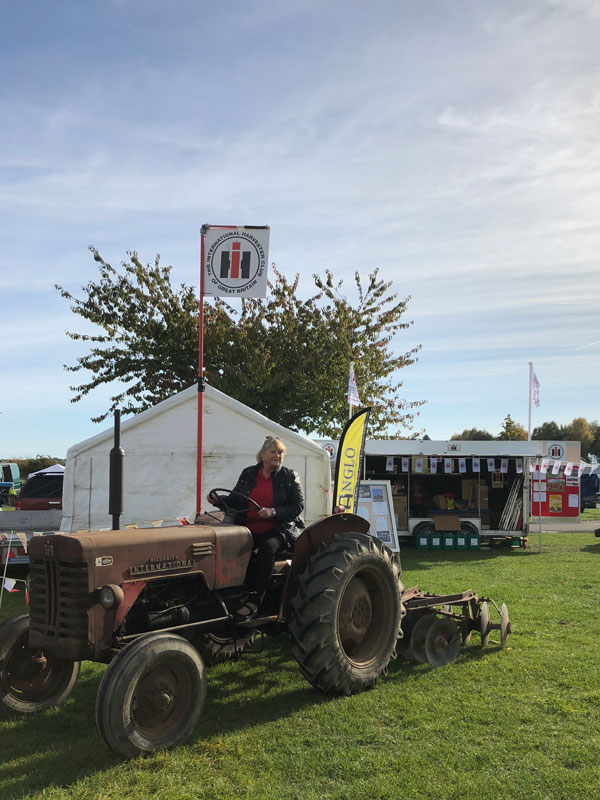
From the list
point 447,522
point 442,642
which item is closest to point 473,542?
point 447,522

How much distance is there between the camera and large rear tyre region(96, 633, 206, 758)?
11.8ft

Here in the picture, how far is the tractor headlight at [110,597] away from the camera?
12.8 feet

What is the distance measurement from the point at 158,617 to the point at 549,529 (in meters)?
18.3

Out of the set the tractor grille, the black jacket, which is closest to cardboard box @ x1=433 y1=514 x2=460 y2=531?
the black jacket

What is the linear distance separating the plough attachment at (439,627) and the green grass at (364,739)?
142 mm

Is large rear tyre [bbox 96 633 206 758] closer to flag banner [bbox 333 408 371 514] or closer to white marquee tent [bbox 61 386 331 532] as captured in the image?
white marquee tent [bbox 61 386 331 532]

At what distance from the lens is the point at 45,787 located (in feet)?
11.4

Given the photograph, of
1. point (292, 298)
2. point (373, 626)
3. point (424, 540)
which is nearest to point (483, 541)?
point (424, 540)

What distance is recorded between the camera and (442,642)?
5.70 meters

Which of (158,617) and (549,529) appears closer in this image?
(158,617)

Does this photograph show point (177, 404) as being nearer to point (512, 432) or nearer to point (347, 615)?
point (347, 615)

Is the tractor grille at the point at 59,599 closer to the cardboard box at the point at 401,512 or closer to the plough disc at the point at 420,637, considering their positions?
the plough disc at the point at 420,637

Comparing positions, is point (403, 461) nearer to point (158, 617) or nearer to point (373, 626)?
point (373, 626)

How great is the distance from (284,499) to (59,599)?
1.67 meters
